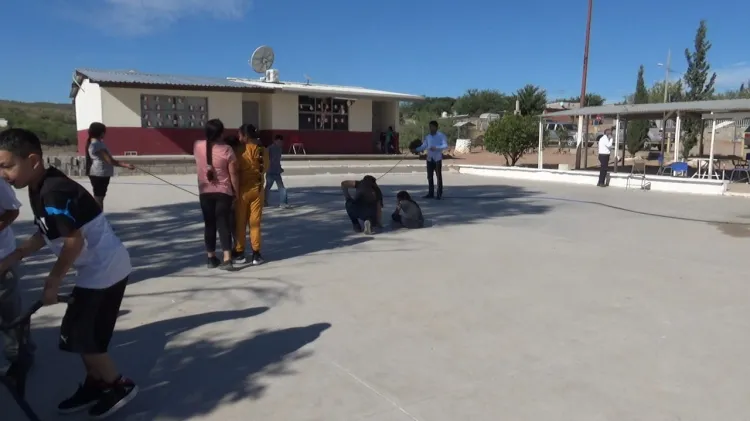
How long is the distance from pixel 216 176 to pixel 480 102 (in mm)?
84182

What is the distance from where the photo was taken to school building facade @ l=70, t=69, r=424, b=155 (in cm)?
2062

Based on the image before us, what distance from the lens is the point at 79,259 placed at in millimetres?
3035

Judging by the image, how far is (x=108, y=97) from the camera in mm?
20312

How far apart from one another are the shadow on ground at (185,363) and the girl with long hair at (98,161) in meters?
3.92

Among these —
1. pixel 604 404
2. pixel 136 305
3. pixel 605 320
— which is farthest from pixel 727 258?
pixel 136 305

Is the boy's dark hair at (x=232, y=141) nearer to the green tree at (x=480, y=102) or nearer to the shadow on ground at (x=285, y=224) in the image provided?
the shadow on ground at (x=285, y=224)

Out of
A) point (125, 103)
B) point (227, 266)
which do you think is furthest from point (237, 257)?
point (125, 103)

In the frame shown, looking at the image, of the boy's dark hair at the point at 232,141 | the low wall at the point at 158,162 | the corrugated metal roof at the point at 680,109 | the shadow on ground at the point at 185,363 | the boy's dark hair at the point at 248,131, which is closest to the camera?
the shadow on ground at the point at 185,363

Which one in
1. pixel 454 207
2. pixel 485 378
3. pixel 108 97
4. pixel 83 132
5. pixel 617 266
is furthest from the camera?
pixel 83 132

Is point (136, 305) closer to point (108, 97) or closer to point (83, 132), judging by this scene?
point (108, 97)

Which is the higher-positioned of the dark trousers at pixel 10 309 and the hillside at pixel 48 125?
the hillside at pixel 48 125

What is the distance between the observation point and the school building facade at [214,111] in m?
20.6

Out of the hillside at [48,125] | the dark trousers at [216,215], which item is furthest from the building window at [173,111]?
the hillside at [48,125]

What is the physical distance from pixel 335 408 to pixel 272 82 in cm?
2282
